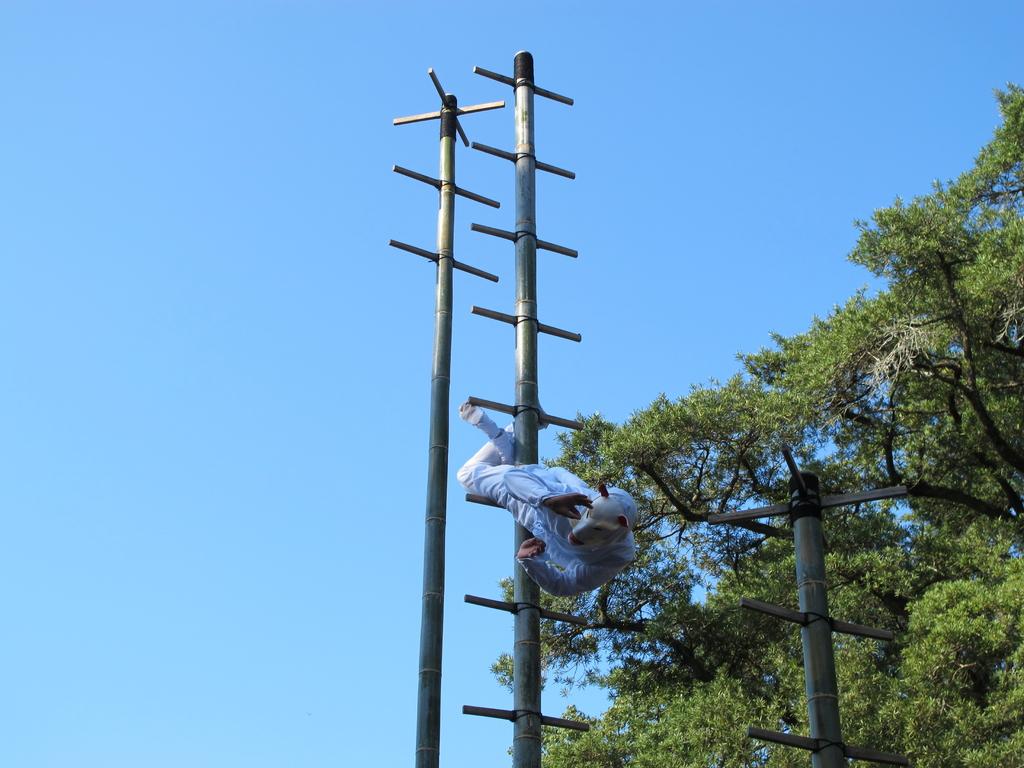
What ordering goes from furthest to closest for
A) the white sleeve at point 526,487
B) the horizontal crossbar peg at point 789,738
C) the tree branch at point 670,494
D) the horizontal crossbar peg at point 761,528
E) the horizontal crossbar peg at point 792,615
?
1. the horizontal crossbar peg at point 761,528
2. the tree branch at point 670,494
3. the white sleeve at point 526,487
4. the horizontal crossbar peg at point 792,615
5. the horizontal crossbar peg at point 789,738

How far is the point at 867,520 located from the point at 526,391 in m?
8.83

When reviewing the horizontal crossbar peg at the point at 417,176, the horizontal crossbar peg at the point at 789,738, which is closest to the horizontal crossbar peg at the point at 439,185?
the horizontal crossbar peg at the point at 417,176

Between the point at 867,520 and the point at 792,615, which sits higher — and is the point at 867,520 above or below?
above

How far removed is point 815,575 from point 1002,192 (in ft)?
35.8

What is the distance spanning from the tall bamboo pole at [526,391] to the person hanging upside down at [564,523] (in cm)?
19

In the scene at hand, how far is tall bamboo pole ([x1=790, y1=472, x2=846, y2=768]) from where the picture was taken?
7242mm

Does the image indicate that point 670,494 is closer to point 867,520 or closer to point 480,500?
point 867,520

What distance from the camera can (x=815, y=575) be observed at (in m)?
7.70

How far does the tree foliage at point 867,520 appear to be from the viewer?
13.8m

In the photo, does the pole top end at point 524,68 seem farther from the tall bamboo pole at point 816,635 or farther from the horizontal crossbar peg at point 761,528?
the horizontal crossbar peg at point 761,528

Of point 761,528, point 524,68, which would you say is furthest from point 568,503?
point 761,528

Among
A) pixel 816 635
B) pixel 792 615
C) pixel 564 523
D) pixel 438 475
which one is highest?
pixel 438 475

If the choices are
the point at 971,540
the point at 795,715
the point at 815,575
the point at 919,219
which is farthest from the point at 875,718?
the point at 815,575

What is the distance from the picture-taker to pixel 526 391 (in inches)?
342
